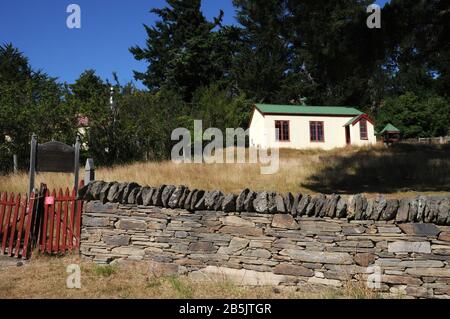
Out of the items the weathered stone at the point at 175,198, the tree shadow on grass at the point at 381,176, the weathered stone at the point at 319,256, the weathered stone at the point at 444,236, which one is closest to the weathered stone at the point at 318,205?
the weathered stone at the point at 319,256

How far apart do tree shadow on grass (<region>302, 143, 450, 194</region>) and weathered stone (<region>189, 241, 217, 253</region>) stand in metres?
6.50

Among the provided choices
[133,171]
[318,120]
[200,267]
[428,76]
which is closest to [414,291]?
[200,267]

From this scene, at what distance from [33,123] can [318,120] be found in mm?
20268

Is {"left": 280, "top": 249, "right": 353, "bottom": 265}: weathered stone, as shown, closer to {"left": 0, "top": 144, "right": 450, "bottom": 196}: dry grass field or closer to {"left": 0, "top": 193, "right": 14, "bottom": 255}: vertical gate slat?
{"left": 0, "top": 193, "right": 14, "bottom": 255}: vertical gate slat

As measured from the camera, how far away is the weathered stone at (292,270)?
476cm

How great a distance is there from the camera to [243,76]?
130ft

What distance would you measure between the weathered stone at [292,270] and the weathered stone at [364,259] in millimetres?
575

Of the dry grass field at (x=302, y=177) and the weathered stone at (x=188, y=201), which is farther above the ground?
the dry grass field at (x=302, y=177)

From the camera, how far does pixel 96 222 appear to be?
19.6ft

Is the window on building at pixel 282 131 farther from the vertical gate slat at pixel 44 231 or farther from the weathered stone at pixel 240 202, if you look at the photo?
the weathered stone at pixel 240 202

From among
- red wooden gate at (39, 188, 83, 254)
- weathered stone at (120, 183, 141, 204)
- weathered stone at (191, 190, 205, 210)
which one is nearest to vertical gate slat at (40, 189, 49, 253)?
red wooden gate at (39, 188, 83, 254)

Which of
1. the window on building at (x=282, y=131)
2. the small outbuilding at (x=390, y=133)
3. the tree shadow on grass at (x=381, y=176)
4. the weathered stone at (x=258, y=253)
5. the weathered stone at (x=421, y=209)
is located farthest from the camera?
the small outbuilding at (x=390, y=133)

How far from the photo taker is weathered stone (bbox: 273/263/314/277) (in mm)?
4758
